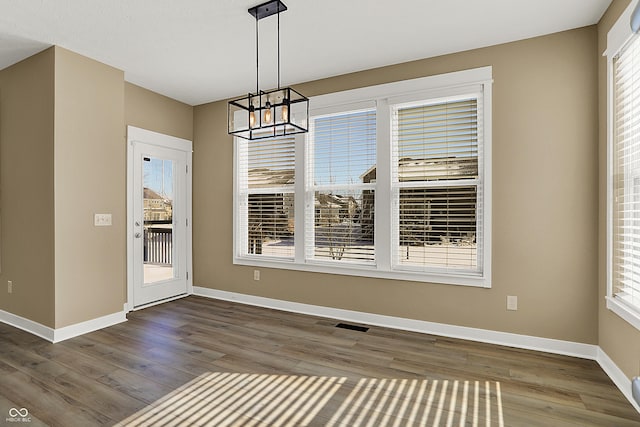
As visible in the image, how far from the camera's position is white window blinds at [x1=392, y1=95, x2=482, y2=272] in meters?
3.40

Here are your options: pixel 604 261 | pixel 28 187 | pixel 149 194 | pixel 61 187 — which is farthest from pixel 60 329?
pixel 604 261

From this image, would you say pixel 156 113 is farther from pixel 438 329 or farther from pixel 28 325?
pixel 438 329

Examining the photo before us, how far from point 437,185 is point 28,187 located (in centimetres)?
414

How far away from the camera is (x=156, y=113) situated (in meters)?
4.60

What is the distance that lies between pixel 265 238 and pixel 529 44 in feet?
11.6

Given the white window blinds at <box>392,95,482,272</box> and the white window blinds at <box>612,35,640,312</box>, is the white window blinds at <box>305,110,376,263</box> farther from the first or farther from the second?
the white window blinds at <box>612,35,640,312</box>

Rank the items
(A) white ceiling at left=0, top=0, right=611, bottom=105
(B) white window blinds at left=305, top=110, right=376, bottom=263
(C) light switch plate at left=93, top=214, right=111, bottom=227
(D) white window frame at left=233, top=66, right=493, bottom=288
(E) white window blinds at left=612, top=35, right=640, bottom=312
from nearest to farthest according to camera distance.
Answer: (E) white window blinds at left=612, top=35, right=640, bottom=312
(A) white ceiling at left=0, top=0, right=611, bottom=105
(D) white window frame at left=233, top=66, right=493, bottom=288
(C) light switch plate at left=93, top=214, right=111, bottom=227
(B) white window blinds at left=305, top=110, right=376, bottom=263

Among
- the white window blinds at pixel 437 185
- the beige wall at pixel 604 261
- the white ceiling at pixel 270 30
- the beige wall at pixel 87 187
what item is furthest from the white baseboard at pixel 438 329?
the white ceiling at pixel 270 30

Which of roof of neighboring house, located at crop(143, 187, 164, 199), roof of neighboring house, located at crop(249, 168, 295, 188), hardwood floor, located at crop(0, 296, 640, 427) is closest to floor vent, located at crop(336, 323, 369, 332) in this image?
hardwood floor, located at crop(0, 296, 640, 427)

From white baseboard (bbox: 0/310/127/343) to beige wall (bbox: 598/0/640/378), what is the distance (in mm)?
4517

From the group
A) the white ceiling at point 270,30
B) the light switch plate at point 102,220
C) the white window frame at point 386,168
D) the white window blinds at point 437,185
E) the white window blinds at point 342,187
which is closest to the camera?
the white ceiling at point 270,30

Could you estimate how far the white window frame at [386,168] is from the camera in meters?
3.28

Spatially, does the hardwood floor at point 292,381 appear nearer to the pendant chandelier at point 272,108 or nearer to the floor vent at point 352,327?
the floor vent at point 352,327

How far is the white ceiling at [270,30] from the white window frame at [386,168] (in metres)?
0.29
